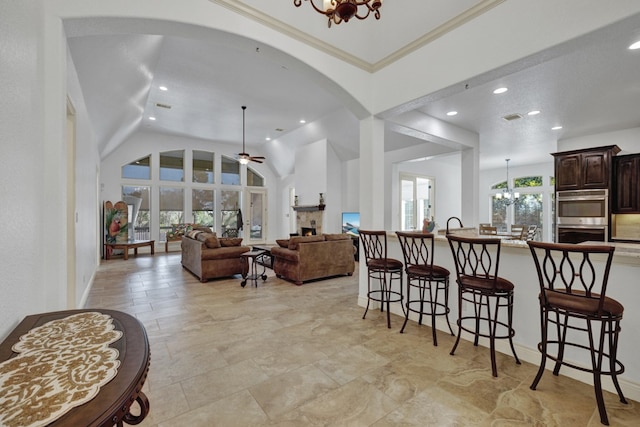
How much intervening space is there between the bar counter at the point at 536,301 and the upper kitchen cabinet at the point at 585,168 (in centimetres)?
393

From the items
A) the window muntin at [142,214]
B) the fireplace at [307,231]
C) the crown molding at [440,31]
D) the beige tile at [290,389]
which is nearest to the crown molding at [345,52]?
the crown molding at [440,31]

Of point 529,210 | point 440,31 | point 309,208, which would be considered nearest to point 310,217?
point 309,208

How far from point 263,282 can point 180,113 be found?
193 inches

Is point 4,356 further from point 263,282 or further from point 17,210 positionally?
point 263,282

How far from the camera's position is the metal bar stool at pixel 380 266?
3.42 m

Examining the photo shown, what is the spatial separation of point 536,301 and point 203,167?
10253 mm

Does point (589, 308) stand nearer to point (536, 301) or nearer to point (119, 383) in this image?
point (536, 301)

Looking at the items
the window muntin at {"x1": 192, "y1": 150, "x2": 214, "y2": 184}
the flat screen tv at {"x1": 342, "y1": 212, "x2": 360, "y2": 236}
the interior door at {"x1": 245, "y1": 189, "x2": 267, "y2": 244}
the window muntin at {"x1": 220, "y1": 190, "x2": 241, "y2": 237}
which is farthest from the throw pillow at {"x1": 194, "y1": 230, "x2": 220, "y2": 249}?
the interior door at {"x1": 245, "y1": 189, "x2": 267, "y2": 244}

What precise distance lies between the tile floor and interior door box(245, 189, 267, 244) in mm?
7353

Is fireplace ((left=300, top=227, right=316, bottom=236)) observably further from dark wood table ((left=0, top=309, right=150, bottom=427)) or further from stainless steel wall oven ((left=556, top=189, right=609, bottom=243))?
dark wood table ((left=0, top=309, right=150, bottom=427))

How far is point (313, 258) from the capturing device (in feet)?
17.7

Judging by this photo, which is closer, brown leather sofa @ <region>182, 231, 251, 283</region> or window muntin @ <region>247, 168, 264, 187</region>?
brown leather sofa @ <region>182, 231, 251, 283</region>

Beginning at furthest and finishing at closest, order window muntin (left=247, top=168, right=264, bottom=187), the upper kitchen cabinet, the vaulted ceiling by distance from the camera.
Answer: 1. window muntin (left=247, top=168, right=264, bottom=187)
2. the upper kitchen cabinet
3. the vaulted ceiling

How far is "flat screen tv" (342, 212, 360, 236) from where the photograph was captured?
327 inches
